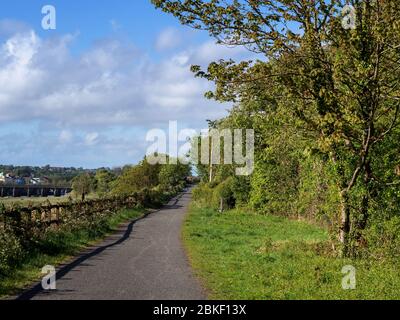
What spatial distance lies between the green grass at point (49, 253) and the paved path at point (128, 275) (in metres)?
0.47

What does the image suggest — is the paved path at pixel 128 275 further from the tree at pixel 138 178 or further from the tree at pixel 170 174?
the tree at pixel 170 174

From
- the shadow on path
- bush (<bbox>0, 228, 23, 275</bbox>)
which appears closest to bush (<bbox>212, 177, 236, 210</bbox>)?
the shadow on path

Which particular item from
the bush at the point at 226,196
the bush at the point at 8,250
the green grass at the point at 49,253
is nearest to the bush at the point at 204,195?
the bush at the point at 226,196

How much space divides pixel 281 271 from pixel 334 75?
5164 mm

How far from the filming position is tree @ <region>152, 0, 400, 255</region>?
13789mm

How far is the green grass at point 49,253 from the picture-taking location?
11242mm

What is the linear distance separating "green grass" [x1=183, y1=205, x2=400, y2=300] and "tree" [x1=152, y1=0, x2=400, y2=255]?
1.98 metres

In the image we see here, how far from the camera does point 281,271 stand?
1334 centimetres

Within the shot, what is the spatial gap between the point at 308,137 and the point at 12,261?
31.0 feet

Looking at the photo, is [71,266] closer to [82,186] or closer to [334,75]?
[334,75]

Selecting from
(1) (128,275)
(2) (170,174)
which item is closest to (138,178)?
(2) (170,174)

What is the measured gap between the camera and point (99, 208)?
28.7 metres
